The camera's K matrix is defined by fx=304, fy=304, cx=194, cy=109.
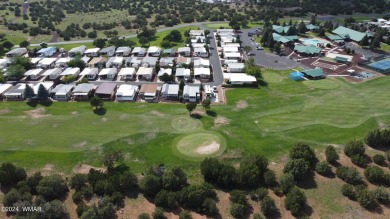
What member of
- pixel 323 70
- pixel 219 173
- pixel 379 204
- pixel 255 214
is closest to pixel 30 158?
pixel 219 173

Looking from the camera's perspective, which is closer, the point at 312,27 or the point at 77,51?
the point at 77,51

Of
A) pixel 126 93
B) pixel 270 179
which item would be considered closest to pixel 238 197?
pixel 270 179

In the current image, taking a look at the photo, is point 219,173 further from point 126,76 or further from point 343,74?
point 343,74

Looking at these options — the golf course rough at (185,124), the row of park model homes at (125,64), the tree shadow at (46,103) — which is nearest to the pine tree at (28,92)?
the tree shadow at (46,103)

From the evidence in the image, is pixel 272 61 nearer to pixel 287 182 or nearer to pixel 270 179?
pixel 270 179

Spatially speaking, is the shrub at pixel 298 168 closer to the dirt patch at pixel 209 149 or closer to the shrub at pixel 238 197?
the shrub at pixel 238 197

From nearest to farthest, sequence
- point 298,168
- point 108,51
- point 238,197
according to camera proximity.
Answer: point 238,197
point 298,168
point 108,51

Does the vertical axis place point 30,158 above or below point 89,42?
below
